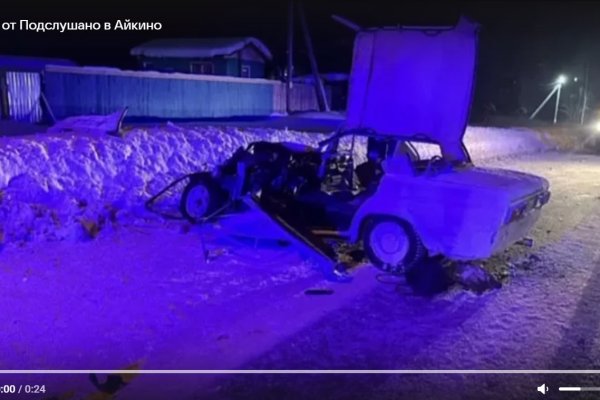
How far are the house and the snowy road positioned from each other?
1084 inches

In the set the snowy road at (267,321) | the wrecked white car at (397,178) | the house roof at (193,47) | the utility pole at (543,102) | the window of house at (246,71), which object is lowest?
the snowy road at (267,321)

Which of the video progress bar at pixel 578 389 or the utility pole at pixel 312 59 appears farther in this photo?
the utility pole at pixel 312 59

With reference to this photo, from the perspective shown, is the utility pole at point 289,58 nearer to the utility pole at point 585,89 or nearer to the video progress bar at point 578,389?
the utility pole at point 585,89

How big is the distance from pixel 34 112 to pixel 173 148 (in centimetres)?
737

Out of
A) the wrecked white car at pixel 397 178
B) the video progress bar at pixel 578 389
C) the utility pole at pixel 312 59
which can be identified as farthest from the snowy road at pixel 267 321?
the utility pole at pixel 312 59

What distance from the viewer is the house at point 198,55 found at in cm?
3284

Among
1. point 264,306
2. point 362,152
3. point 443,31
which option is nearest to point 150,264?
point 264,306

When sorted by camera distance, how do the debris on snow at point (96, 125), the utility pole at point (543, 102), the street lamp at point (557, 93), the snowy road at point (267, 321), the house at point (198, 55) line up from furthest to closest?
the utility pole at point (543, 102), the street lamp at point (557, 93), the house at point (198, 55), the debris on snow at point (96, 125), the snowy road at point (267, 321)

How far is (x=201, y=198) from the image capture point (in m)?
7.67

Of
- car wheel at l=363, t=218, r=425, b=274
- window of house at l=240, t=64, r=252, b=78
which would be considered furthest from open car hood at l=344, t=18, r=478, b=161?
window of house at l=240, t=64, r=252, b=78

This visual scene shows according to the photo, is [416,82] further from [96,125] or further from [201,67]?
[201,67]

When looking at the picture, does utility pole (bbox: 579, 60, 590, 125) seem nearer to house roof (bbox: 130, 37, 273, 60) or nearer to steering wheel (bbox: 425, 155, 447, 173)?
house roof (bbox: 130, 37, 273, 60)

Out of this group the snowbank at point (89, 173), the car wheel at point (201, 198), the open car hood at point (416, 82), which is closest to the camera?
the open car hood at point (416, 82)

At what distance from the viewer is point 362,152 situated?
1077 centimetres
